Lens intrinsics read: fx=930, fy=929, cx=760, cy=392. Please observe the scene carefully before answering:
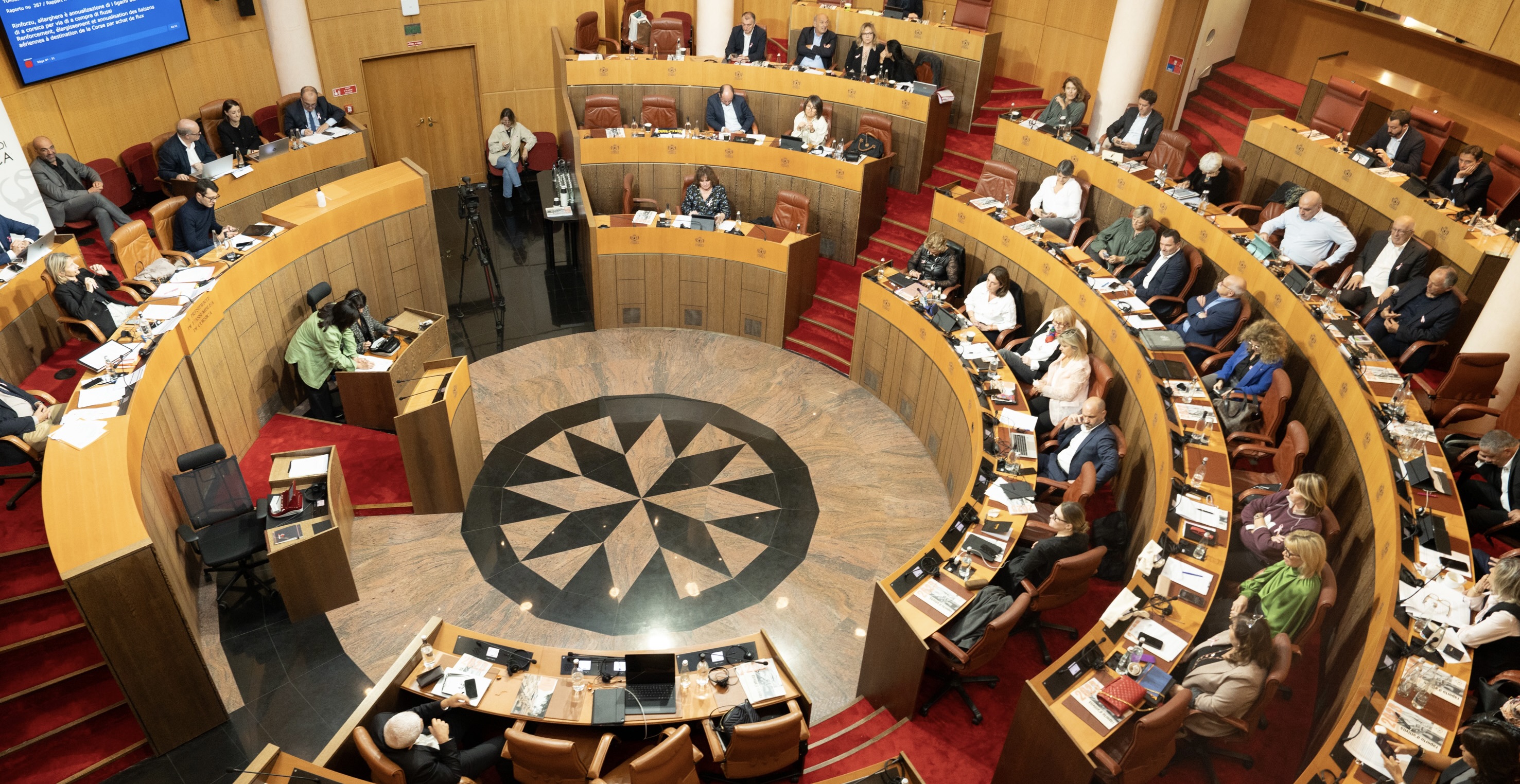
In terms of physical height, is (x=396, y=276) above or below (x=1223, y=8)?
below

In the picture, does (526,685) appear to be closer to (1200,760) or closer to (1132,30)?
(1200,760)

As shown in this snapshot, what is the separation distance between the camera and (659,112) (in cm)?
1255


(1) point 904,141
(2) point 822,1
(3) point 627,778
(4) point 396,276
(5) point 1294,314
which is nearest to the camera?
(3) point 627,778

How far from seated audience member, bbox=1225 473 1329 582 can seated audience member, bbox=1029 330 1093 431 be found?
1.72 meters

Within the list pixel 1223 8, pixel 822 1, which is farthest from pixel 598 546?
pixel 1223 8

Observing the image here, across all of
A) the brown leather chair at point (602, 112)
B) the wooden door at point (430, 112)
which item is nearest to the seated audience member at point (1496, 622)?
the brown leather chair at point (602, 112)

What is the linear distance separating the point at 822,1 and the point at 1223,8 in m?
5.73

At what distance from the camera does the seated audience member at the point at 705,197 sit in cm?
1152

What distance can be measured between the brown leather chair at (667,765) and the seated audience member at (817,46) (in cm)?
985

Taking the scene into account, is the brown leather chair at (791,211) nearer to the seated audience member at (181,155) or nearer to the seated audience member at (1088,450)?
the seated audience member at (1088,450)

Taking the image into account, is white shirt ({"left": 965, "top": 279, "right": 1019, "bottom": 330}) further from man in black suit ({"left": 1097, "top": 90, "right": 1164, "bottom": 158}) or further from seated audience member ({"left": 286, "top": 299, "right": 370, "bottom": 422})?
seated audience member ({"left": 286, "top": 299, "right": 370, "bottom": 422})

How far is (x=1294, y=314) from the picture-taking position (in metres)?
8.03

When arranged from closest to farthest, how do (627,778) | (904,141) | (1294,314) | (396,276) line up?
1. (627,778)
2. (1294,314)
3. (396,276)
4. (904,141)

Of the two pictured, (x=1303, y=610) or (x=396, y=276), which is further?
(x=396, y=276)
